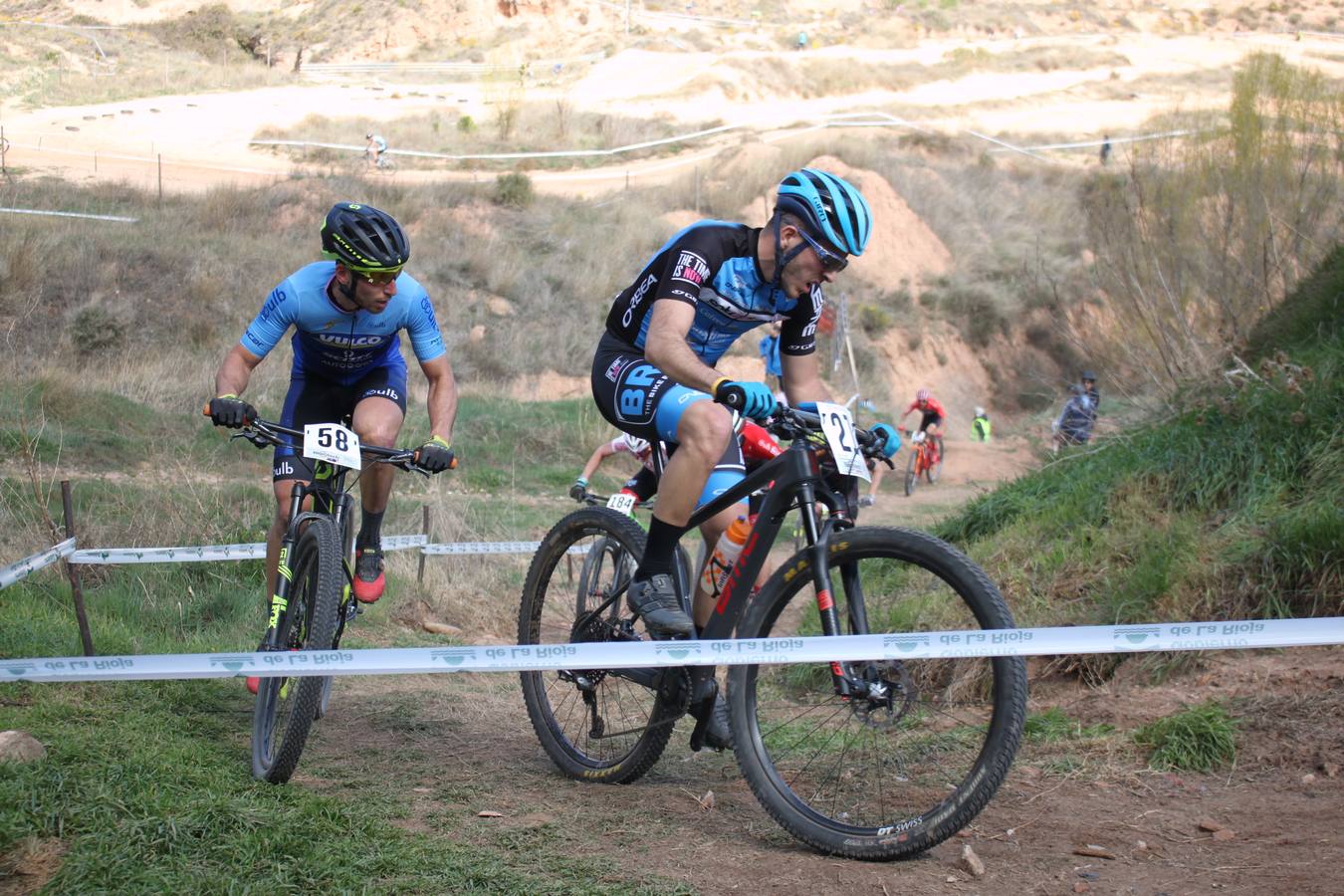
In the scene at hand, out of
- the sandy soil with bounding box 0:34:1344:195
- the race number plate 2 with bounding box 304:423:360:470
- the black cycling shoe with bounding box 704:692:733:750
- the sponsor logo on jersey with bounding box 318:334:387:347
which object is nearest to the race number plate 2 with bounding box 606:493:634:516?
the sponsor logo on jersey with bounding box 318:334:387:347

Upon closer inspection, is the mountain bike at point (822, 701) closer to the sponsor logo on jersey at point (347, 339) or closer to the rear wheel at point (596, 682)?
the rear wheel at point (596, 682)

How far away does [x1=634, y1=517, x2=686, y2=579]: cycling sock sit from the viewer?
4.40 meters

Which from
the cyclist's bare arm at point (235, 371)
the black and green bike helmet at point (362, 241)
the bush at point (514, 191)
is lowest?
the cyclist's bare arm at point (235, 371)

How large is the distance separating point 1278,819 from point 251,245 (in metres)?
22.3

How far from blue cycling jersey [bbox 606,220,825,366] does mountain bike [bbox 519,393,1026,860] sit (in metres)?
0.72

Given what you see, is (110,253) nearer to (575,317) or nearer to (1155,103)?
(575,317)

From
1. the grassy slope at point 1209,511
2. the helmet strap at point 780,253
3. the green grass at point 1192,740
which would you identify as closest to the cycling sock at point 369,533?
the helmet strap at point 780,253

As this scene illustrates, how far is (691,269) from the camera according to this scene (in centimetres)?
452

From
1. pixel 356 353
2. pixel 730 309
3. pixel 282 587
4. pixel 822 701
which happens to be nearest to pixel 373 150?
pixel 356 353

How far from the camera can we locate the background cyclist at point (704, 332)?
4266 mm

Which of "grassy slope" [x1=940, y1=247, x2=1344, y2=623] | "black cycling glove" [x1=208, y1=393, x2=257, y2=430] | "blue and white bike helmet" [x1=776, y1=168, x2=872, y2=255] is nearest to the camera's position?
"blue and white bike helmet" [x1=776, y1=168, x2=872, y2=255]

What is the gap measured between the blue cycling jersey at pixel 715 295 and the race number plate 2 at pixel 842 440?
21.4 inches

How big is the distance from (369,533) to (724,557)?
1.98m

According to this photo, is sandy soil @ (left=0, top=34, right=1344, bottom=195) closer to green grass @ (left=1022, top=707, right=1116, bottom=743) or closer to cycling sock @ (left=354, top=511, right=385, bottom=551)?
green grass @ (left=1022, top=707, right=1116, bottom=743)
